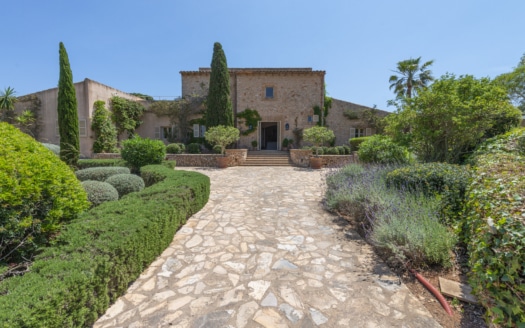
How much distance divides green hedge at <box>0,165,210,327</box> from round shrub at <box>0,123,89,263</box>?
229 mm

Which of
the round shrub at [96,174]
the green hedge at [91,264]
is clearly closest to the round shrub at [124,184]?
the round shrub at [96,174]

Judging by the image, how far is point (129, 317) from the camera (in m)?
2.13

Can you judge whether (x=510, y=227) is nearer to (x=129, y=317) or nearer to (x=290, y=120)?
(x=129, y=317)

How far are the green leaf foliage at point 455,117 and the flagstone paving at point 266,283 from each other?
425 cm

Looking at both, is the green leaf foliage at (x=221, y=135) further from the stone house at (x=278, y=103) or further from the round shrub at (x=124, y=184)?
the round shrub at (x=124, y=184)

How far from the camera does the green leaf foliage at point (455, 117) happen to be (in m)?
5.60

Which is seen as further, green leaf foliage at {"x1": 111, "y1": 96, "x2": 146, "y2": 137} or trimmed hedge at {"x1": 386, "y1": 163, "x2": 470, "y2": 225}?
green leaf foliage at {"x1": 111, "y1": 96, "x2": 146, "y2": 137}

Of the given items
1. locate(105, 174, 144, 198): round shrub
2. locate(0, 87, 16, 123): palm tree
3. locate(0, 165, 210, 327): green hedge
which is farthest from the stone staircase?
locate(0, 87, 16, 123): palm tree

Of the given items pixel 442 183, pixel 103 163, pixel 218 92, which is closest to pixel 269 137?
pixel 218 92

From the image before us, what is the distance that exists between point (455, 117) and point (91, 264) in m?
7.38

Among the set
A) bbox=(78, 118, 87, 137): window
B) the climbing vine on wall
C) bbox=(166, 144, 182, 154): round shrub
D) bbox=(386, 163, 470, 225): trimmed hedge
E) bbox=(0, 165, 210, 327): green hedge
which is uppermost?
the climbing vine on wall

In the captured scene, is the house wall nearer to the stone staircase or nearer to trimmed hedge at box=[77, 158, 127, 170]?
trimmed hedge at box=[77, 158, 127, 170]

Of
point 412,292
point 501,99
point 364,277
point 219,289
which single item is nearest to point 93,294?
point 219,289

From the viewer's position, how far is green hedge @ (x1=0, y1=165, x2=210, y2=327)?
4.98 feet
